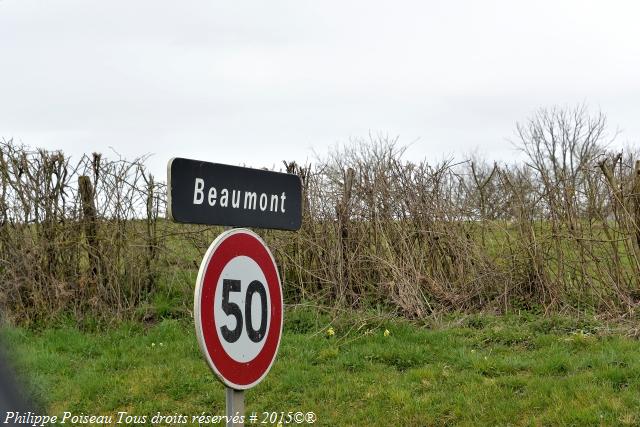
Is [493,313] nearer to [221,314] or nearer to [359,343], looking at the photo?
[359,343]

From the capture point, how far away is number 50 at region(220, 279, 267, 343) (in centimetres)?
303

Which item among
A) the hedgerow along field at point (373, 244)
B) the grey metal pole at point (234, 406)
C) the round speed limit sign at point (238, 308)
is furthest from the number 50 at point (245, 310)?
the hedgerow along field at point (373, 244)

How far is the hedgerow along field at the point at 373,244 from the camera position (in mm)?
7852

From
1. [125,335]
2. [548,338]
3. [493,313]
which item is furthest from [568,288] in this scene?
[125,335]

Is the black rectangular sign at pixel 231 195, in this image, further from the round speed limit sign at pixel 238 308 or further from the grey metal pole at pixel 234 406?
the grey metal pole at pixel 234 406

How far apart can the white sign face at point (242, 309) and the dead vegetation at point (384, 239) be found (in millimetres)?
4702

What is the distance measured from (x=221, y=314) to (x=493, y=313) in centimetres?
536

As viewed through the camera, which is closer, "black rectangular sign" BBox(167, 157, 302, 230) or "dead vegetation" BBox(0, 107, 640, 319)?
"black rectangular sign" BBox(167, 157, 302, 230)

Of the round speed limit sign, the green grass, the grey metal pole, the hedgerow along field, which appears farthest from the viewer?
the hedgerow along field

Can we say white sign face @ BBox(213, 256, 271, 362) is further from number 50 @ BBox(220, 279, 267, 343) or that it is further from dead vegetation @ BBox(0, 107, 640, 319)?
dead vegetation @ BBox(0, 107, 640, 319)

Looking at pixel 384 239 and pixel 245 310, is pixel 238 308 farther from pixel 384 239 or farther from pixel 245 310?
pixel 384 239

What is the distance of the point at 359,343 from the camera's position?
6.89 metres

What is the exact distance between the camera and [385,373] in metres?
6.04

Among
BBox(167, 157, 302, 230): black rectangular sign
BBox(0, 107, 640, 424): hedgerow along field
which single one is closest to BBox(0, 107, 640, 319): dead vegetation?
BBox(0, 107, 640, 424): hedgerow along field
